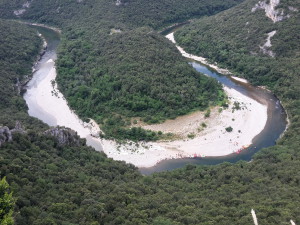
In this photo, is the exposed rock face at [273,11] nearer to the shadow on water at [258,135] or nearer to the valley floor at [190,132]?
the shadow on water at [258,135]

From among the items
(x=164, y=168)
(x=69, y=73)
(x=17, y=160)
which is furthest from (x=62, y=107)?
(x=17, y=160)

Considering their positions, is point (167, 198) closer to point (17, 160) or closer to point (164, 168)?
point (17, 160)

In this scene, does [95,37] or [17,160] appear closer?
[17,160]

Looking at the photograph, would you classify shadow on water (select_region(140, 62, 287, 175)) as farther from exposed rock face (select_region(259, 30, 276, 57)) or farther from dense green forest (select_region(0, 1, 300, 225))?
exposed rock face (select_region(259, 30, 276, 57))

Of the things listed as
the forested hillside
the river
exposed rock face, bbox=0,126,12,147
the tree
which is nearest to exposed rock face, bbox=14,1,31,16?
the river

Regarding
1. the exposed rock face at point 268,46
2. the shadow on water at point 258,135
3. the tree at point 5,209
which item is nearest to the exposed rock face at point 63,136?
the shadow on water at point 258,135

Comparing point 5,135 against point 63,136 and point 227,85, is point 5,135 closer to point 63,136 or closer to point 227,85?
point 63,136

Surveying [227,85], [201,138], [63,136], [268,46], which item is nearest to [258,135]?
[201,138]
